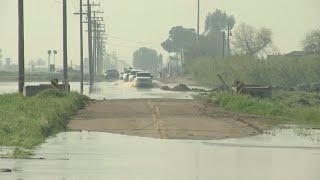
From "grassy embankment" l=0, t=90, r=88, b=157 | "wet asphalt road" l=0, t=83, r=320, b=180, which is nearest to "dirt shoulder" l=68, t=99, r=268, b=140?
"grassy embankment" l=0, t=90, r=88, b=157

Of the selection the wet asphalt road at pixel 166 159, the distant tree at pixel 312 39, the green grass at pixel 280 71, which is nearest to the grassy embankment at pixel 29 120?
the wet asphalt road at pixel 166 159

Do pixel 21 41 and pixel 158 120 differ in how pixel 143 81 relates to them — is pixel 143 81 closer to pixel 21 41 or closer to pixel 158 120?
pixel 21 41

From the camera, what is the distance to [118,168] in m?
15.4

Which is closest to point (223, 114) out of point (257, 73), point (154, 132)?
point (154, 132)

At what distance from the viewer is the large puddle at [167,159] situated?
1456 centimetres

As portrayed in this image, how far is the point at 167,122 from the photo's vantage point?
27859 millimetres

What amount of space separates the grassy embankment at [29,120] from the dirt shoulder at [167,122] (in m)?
0.61

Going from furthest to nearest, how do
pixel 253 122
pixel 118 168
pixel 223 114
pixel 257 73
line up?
pixel 257 73
pixel 223 114
pixel 253 122
pixel 118 168

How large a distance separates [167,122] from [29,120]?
607 cm

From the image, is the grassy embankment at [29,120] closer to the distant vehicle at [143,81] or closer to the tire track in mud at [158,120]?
the tire track in mud at [158,120]

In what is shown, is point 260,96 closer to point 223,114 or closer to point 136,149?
point 223,114

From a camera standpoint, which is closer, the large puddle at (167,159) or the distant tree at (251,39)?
the large puddle at (167,159)

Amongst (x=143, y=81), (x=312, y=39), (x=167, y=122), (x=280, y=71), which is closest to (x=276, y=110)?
(x=167, y=122)

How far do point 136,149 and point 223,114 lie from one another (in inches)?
574
